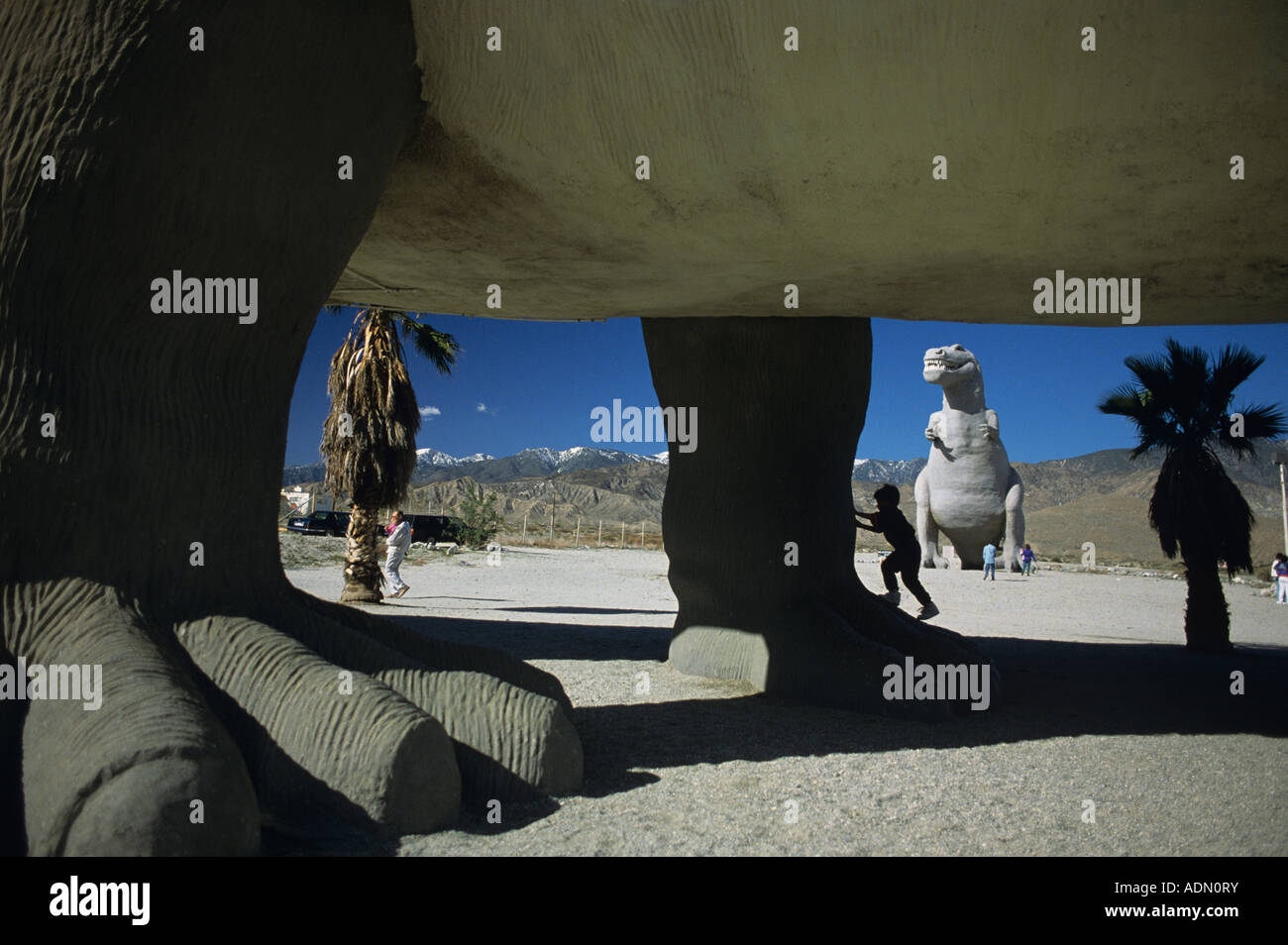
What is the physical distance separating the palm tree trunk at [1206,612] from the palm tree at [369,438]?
9.40 meters

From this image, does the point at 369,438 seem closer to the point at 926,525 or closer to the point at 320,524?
the point at 926,525

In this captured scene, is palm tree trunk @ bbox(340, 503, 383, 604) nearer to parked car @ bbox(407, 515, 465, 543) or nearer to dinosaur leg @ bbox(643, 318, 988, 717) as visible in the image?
dinosaur leg @ bbox(643, 318, 988, 717)

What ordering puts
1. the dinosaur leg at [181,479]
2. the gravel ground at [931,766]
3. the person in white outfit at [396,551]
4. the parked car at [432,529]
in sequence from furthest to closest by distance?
the parked car at [432,529] → the person in white outfit at [396,551] → the gravel ground at [931,766] → the dinosaur leg at [181,479]

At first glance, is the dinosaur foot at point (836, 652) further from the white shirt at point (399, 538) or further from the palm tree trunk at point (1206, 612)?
the white shirt at point (399, 538)

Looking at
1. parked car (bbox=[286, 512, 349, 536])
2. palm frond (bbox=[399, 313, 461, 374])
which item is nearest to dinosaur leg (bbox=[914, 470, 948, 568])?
palm frond (bbox=[399, 313, 461, 374])

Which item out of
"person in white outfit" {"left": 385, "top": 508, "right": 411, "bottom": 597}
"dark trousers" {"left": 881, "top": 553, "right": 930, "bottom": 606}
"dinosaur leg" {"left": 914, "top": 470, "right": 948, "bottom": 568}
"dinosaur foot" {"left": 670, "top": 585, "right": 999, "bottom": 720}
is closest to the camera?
"dinosaur foot" {"left": 670, "top": 585, "right": 999, "bottom": 720}

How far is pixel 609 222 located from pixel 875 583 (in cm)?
1595

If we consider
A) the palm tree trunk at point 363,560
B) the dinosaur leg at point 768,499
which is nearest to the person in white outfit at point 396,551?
the palm tree trunk at point 363,560

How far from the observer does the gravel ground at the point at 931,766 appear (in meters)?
3.04

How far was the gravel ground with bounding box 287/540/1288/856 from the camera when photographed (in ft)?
9.99

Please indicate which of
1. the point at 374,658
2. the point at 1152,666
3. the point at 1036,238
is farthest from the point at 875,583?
the point at 374,658

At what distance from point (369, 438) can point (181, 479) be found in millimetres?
9931

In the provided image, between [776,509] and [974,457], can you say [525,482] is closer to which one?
[974,457]

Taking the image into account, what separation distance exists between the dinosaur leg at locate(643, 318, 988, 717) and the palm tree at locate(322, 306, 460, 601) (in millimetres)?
7128
